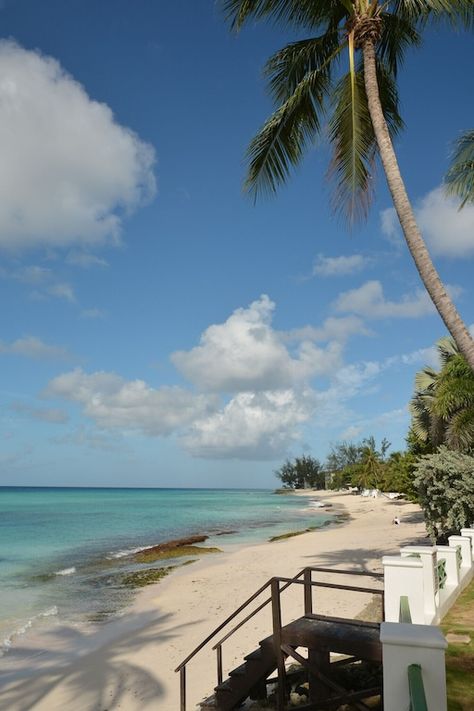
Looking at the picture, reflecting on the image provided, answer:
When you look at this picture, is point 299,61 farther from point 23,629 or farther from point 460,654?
point 23,629

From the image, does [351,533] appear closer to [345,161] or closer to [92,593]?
[92,593]

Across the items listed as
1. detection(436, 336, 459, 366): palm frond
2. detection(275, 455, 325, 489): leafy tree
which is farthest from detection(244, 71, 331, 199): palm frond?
detection(275, 455, 325, 489): leafy tree

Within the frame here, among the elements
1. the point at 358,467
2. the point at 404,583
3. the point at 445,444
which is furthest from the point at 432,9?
the point at 358,467

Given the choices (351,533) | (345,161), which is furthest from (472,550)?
(351,533)

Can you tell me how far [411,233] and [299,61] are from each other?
4978 millimetres

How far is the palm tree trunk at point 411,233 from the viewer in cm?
753

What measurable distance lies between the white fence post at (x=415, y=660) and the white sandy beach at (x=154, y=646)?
6.62 meters

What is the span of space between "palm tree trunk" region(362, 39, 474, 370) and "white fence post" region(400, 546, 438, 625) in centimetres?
336

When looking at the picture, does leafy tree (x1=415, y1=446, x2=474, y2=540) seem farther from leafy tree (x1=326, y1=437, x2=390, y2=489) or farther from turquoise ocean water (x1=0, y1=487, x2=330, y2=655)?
leafy tree (x1=326, y1=437, x2=390, y2=489)

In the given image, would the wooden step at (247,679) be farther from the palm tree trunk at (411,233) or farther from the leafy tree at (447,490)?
the leafy tree at (447,490)

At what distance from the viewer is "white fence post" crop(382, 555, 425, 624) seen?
7.89 metres

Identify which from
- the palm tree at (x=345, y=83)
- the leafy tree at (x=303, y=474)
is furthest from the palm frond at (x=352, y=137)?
the leafy tree at (x=303, y=474)

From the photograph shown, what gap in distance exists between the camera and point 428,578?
8789mm

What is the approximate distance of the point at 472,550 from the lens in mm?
12969
